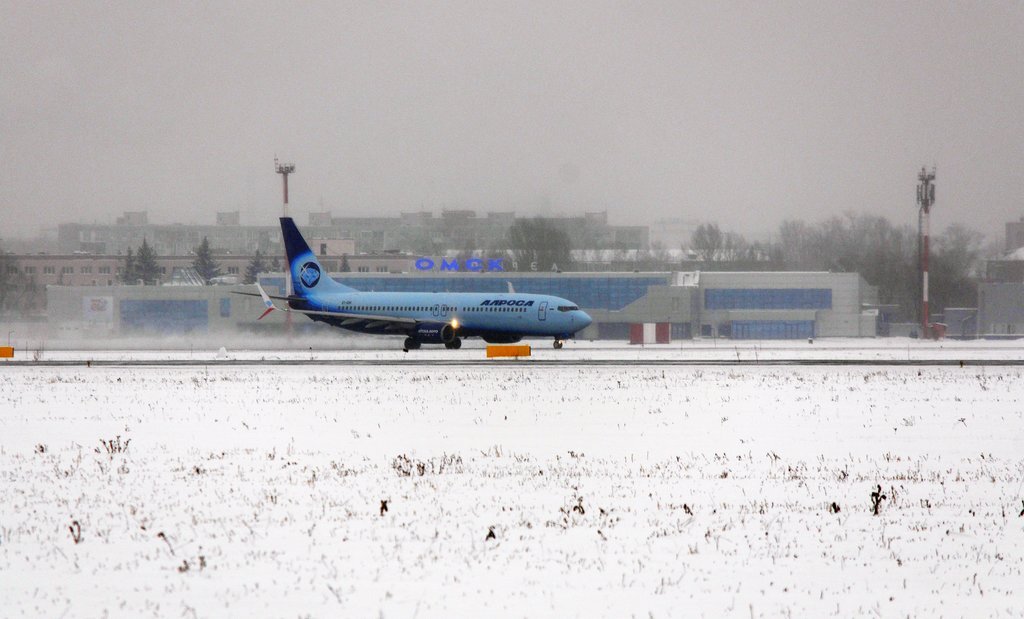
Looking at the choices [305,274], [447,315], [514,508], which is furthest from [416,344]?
[514,508]

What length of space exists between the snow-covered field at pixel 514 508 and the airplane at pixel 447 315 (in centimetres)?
3462

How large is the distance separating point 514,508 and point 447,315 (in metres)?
54.1

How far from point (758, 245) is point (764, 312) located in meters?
79.7

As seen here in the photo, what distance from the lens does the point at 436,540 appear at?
1506cm

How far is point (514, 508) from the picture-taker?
17391mm

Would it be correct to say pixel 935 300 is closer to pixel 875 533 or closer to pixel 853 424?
pixel 853 424

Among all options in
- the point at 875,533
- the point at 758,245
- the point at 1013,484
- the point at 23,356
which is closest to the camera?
the point at 875,533

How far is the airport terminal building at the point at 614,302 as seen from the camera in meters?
102

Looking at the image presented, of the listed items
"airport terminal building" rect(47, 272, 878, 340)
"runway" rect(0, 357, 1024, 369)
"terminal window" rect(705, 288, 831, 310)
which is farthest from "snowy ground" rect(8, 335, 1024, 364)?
"terminal window" rect(705, 288, 831, 310)

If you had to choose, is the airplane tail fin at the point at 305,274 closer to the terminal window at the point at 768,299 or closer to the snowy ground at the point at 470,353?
the snowy ground at the point at 470,353

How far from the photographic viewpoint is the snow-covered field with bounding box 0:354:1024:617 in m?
12.5

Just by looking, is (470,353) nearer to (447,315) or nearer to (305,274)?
(447,315)

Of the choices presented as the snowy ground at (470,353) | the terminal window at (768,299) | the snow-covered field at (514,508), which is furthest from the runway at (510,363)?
the terminal window at (768,299)

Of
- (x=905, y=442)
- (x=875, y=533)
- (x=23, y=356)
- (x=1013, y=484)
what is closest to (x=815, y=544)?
(x=875, y=533)
